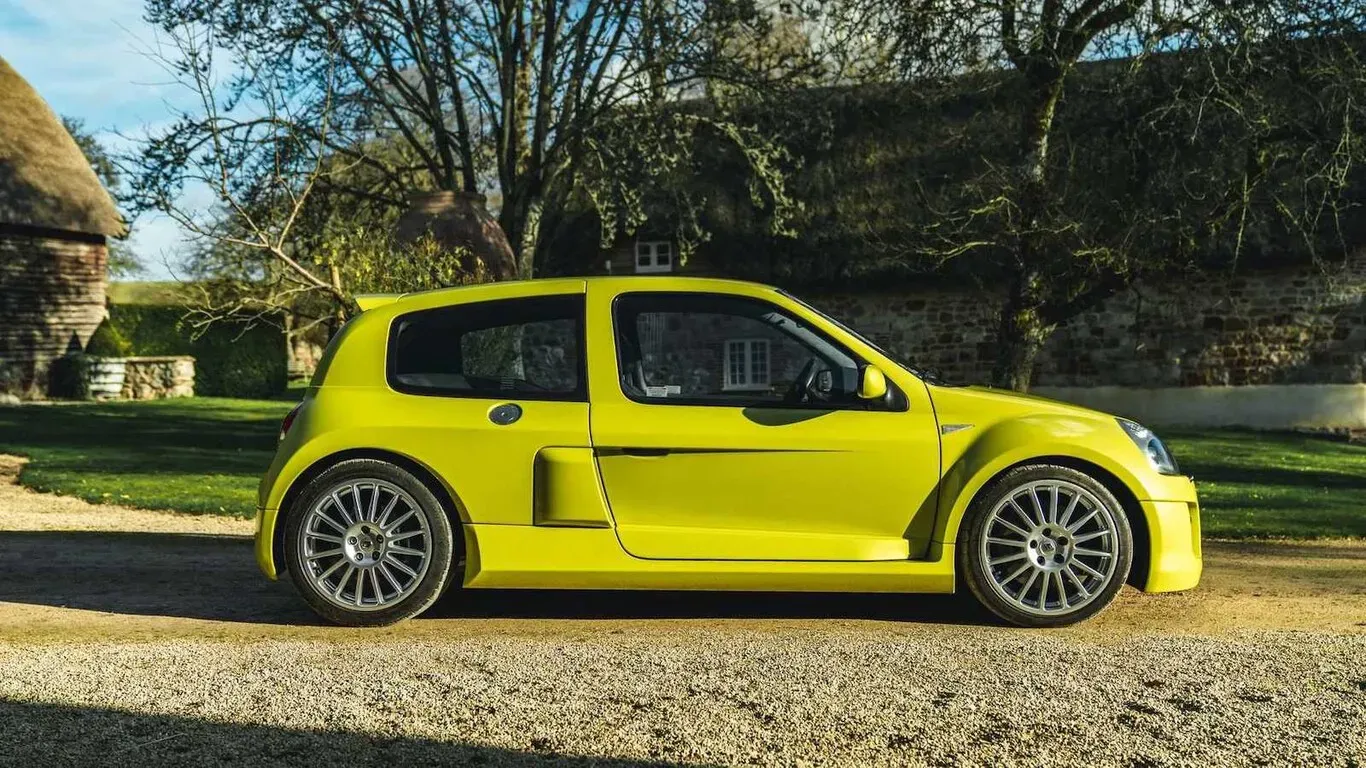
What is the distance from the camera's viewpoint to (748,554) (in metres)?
5.67

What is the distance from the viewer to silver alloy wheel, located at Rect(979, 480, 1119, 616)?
5664 millimetres

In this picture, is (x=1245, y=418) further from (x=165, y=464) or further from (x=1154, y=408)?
(x=165, y=464)

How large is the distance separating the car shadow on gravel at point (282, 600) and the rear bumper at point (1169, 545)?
0.81 m

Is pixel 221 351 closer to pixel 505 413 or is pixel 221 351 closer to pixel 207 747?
pixel 505 413

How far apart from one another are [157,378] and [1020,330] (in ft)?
71.3

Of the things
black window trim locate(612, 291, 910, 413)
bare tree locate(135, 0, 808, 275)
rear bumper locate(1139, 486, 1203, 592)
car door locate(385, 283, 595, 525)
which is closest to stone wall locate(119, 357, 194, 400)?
bare tree locate(135, 0, 808, 275)

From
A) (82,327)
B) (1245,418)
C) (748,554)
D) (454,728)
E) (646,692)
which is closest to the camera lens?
(454,728)

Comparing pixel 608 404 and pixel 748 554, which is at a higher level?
pixel 608 404

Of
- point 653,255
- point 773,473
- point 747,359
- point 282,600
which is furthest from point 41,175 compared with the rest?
point 773,473

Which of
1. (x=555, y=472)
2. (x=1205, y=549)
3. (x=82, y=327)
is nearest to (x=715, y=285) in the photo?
(x=555, y=472)

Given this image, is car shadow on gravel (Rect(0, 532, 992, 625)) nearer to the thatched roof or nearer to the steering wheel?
the steering wheel

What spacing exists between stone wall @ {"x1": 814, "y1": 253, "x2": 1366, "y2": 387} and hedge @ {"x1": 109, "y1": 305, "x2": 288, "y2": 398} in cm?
1582

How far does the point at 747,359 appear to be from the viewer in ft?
88.8

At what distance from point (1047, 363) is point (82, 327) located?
22.5m
